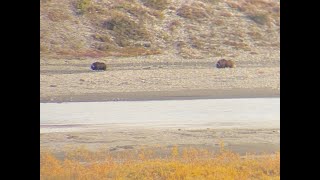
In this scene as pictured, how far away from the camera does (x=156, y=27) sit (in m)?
36.1

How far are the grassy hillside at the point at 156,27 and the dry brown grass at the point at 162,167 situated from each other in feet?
65.4

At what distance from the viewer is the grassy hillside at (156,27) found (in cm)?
3156

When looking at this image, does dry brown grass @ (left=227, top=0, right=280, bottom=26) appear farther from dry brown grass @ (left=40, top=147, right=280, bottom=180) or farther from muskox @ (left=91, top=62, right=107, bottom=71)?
dry brown grass @ (left=40, top=147, right=280, bottom=180)

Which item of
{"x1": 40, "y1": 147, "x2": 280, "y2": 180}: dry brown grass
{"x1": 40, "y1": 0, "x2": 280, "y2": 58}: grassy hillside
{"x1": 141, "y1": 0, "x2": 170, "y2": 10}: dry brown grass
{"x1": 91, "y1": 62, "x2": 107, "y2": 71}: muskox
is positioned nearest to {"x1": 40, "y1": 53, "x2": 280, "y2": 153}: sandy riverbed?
{"x1": 91, "y1": 62, "x2": 107, "y2": 71}: muskox

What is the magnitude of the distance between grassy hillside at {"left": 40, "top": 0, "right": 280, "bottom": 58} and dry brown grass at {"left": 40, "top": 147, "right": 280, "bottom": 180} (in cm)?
1994

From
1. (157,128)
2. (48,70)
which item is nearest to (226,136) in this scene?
(157,128)

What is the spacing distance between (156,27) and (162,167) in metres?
27.6

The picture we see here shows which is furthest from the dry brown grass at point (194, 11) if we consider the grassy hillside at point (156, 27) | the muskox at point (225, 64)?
the muskox at point (225, 64)

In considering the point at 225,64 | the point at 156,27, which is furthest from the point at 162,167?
the point at 156,27

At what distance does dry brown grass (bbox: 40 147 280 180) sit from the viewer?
334 inches

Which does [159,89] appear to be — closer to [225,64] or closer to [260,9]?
[225,64]
